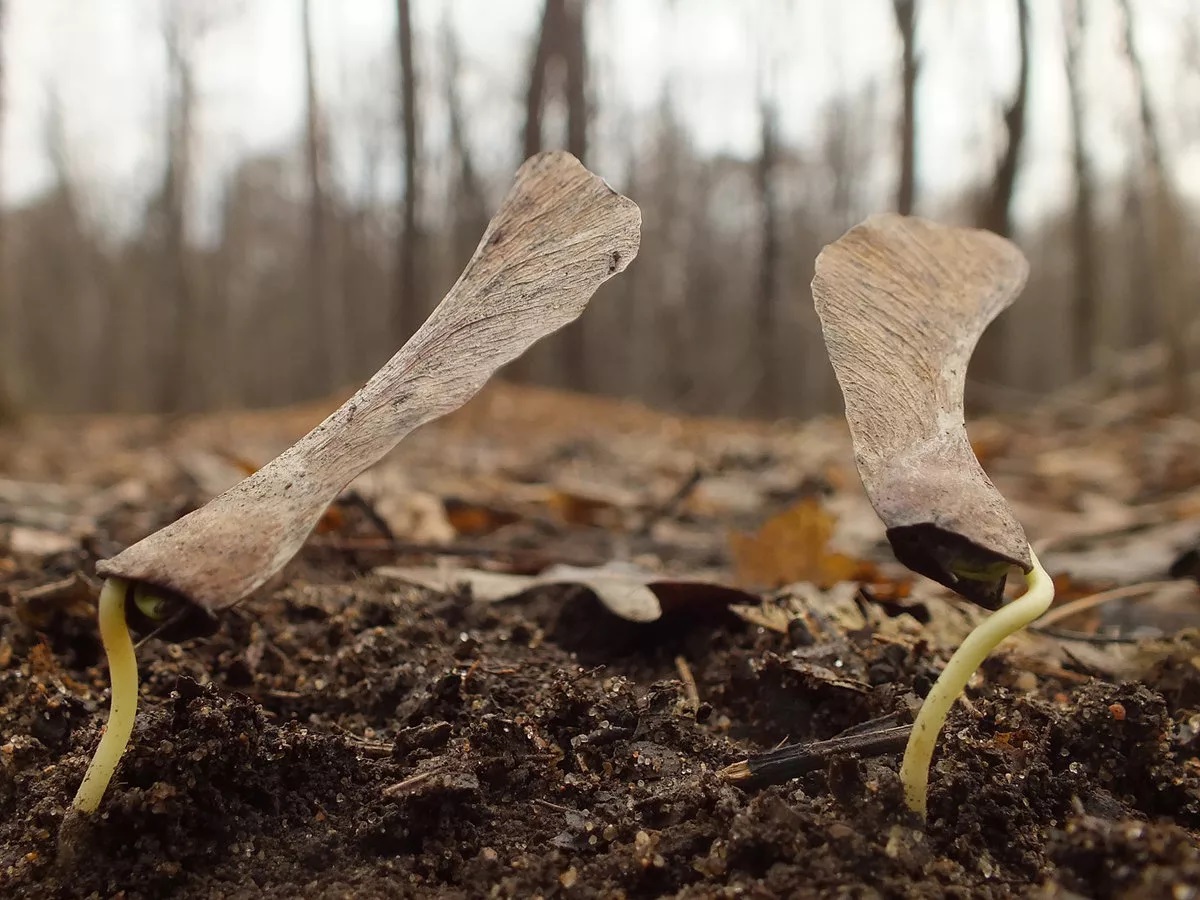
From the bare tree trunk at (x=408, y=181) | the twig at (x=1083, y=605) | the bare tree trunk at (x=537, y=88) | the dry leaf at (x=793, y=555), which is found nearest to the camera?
the twig at (x=1083, y=605)

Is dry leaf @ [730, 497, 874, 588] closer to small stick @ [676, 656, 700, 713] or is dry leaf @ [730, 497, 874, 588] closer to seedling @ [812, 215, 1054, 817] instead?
small stick @ [676, 656, 700, 713]

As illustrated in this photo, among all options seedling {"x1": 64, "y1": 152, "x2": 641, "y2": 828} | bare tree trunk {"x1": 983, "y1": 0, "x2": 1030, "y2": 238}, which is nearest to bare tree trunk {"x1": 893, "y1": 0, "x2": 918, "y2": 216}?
bare tree trunk {"x1": 983, "y1": 0, "x2": 1030, "y2": 238}

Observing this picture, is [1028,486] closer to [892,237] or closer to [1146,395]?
[892,237]

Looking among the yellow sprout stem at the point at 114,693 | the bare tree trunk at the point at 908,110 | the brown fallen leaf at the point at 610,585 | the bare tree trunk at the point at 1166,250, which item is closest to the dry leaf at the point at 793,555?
the brown fallen leaf at the point at 610,585

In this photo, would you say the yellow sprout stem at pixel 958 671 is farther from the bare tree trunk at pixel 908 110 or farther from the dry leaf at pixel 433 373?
the bare tree trunk at pixel 908 110

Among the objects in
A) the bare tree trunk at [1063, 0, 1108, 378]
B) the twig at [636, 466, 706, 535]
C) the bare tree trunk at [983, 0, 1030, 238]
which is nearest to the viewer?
the twig at [636, 466, 706, 535]

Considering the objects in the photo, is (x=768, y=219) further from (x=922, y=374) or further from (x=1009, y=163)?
(x=922, y=374)

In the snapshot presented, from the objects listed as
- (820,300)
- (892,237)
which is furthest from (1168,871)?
(892,237)
